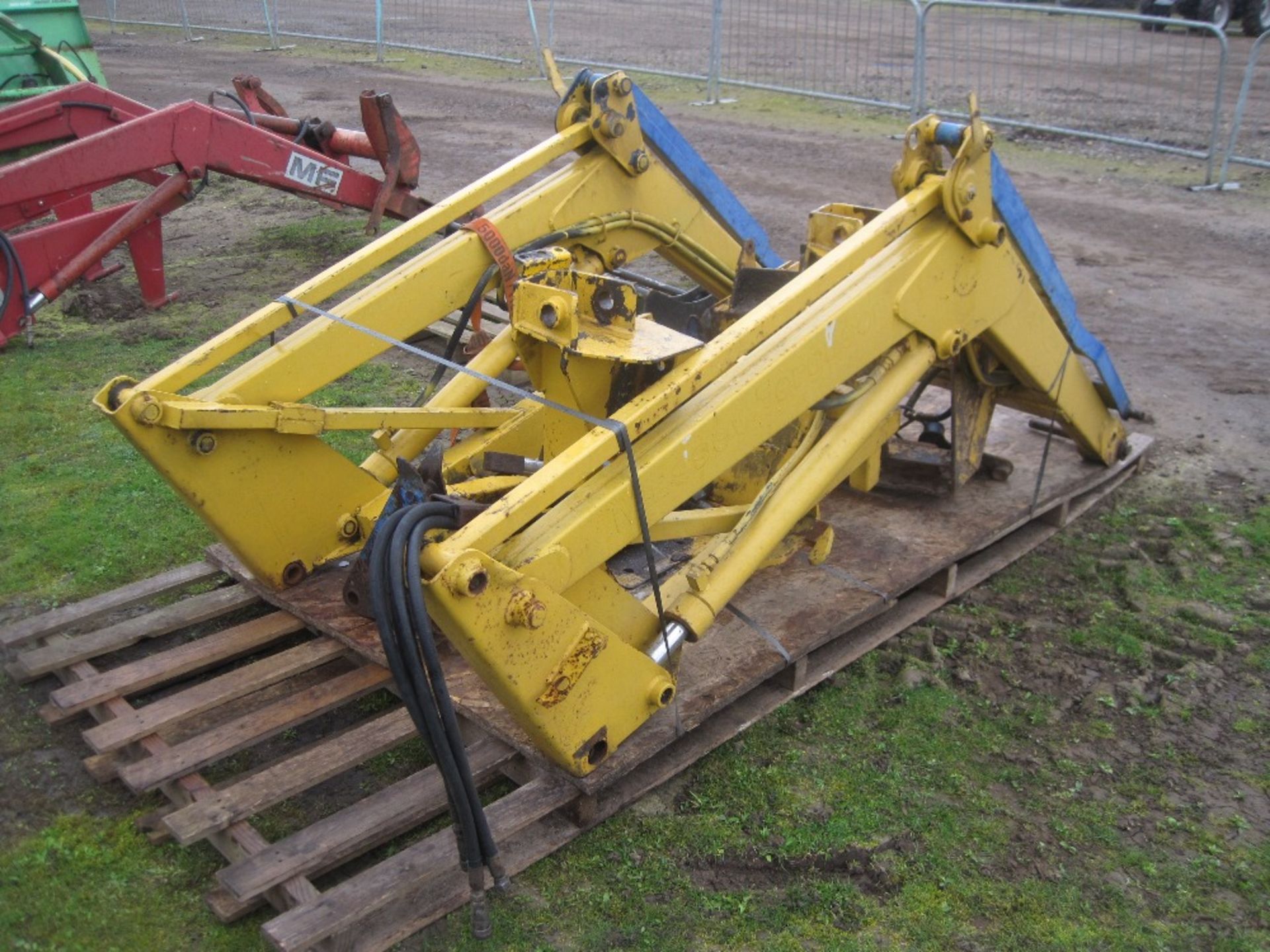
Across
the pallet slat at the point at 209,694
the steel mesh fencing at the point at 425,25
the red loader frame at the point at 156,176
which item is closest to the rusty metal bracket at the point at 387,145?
the red loader frame at the point at 156,176

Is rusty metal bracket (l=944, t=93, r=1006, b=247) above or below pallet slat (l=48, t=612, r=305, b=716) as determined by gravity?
above

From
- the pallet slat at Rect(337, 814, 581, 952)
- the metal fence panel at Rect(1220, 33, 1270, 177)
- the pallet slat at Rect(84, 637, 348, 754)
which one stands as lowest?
the pallet slat at Rect(337, 814, 581, 952)

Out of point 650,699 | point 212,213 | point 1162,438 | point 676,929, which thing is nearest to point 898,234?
point 650,699

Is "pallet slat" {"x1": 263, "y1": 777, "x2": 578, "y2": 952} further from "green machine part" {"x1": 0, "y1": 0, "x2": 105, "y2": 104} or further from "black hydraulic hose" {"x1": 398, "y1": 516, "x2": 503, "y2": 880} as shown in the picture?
"green machine part" {"x1": 0, "y1": 0, "x2": 105, "y2": 104}

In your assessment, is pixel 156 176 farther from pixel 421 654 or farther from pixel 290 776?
pixel 421 654

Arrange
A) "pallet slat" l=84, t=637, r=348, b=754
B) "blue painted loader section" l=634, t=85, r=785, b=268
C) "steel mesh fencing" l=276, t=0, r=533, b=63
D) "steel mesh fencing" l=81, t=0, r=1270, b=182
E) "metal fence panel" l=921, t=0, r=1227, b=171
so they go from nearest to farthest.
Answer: "pallet slat" l=84, t=637, r=348, b=754 → "blue painted loader section" l=634, t=85, r=785, b=268 → "metal fence panel" l=921, t=0, r=1227, b=171 → "steel mesh fencing" l=81, t=0, r=1270, b=182 → "steel mesh fencing" l=276, t=0, r=533, b=63

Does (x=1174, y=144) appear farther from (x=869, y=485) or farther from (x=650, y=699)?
(x=650, y=699)

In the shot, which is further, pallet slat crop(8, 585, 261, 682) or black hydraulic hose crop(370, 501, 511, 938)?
pallet slat crop(8, 585, 261, 682)

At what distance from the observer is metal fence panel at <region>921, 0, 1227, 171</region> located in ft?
37.0

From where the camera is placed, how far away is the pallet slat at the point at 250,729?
358 cm

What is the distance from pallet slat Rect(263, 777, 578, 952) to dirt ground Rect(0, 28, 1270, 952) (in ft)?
1.23

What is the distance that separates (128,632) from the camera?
437cm

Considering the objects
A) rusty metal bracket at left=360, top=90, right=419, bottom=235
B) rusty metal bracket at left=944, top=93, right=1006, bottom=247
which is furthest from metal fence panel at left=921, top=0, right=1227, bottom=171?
rusty metal bracket at left=944, top=93, right=1006, bottom=247

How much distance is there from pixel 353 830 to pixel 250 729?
0.62 m
